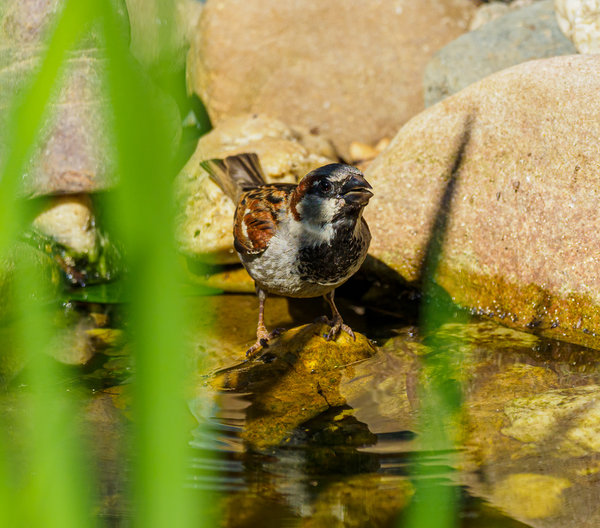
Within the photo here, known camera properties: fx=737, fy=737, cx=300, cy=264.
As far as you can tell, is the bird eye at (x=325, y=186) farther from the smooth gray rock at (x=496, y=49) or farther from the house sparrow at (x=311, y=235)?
the smooth gray rock at (x=496, y=49)

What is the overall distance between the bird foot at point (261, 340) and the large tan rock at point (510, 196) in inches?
46.8

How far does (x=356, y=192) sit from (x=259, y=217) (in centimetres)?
69

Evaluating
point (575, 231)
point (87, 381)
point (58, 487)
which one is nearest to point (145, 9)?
point (58, 487)

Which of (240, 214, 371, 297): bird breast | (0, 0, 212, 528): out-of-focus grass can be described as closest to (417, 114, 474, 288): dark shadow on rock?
(240, 214, 371, 297): bird breast

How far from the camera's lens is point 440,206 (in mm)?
5410

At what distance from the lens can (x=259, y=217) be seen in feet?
14.6

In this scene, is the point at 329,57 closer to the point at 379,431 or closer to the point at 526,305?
the point at 526,305

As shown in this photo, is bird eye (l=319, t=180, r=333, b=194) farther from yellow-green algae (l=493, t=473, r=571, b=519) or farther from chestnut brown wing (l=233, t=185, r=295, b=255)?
yellow-green algae (l=493, t=473, r=571, b=519)

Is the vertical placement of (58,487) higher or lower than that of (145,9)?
lower

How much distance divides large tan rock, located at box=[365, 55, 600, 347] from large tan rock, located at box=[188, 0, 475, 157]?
79.5 inches

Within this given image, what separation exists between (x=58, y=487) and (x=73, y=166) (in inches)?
223

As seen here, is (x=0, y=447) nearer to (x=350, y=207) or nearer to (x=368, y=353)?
(x=350, y=207)

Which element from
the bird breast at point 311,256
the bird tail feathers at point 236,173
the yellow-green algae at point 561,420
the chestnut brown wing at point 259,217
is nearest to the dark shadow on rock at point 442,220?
the bird breast at point 311,256

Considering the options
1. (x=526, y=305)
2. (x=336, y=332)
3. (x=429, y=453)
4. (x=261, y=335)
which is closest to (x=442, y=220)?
(x=526, y=305)
